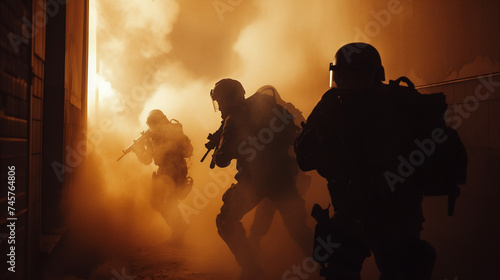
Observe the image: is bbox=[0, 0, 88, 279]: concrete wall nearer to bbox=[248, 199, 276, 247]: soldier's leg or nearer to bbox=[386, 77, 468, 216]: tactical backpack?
bbox=[248, 199, 276, 247]: soldier's leg

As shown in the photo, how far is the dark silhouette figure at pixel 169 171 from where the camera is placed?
6.84 m

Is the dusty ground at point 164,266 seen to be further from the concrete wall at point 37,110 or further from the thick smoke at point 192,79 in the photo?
the concrete wall at point 37,110

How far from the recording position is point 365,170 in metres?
2.88

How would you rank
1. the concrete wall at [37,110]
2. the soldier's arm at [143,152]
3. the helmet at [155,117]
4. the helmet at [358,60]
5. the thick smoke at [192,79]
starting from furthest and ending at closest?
the soldier's arm at [143,152] < the helmet at [155,117] < the thick smoke at [192,79] < the helmet at [358,60] < the concrete wall at [37,110]

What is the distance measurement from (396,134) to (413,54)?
288 centimetres

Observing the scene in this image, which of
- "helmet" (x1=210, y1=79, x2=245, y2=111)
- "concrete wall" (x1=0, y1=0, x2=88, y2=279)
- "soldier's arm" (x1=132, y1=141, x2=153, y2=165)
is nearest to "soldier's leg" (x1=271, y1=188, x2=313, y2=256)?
"helmet" (x1=210, y1=79, x2=245, y2=111)

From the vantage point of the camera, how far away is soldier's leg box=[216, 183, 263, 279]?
4.59 m

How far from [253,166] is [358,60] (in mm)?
2151

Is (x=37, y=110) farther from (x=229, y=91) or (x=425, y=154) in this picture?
(x=425, y=154)

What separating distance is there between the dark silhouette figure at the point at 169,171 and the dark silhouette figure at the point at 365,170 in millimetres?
4186

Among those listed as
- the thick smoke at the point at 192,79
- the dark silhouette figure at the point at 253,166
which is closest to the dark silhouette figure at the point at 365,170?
the dark silhouette figure at the point at 253,166

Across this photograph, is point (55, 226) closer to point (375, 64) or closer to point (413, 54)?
point (375, 64)

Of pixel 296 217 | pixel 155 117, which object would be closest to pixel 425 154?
pixel 296 217

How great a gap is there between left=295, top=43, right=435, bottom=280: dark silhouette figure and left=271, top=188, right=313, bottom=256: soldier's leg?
163cm
